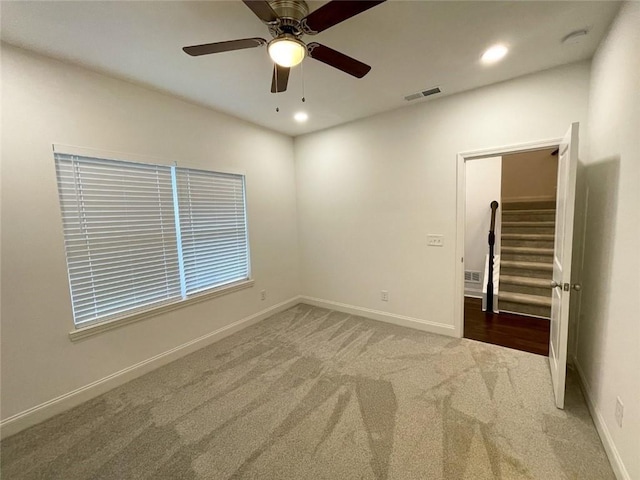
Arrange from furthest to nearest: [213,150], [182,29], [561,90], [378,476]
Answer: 1. [213,150]
2. [561,90]
3. [182,29]
4. [378,476]

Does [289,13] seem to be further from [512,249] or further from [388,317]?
[512,249]

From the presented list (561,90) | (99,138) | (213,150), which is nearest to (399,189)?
(561,90)

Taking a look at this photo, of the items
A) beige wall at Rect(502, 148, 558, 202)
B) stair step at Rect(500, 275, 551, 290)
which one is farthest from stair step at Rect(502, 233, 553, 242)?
beige wall at Rect(502, 148, 558, 202)

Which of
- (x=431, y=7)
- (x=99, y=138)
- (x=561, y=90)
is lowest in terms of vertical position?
(x=99, y=138)

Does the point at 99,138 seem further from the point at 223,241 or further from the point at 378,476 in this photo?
the point at 378,476

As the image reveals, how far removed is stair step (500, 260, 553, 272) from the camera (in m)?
3.78

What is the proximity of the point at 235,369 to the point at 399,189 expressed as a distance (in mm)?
2640

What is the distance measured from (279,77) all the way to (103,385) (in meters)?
2.83

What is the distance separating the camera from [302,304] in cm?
434

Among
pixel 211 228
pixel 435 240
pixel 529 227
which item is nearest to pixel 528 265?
pixel 529 227

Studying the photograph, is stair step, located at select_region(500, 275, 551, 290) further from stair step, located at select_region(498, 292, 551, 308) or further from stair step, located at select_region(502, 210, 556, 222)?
stair step, located at select_region(502, 210, 556, 222)

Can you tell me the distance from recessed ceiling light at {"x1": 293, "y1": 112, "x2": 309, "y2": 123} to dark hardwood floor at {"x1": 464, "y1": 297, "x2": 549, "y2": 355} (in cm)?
317

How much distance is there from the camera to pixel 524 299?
3.64m

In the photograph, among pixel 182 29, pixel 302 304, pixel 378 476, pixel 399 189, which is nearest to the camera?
pixel 378 476
